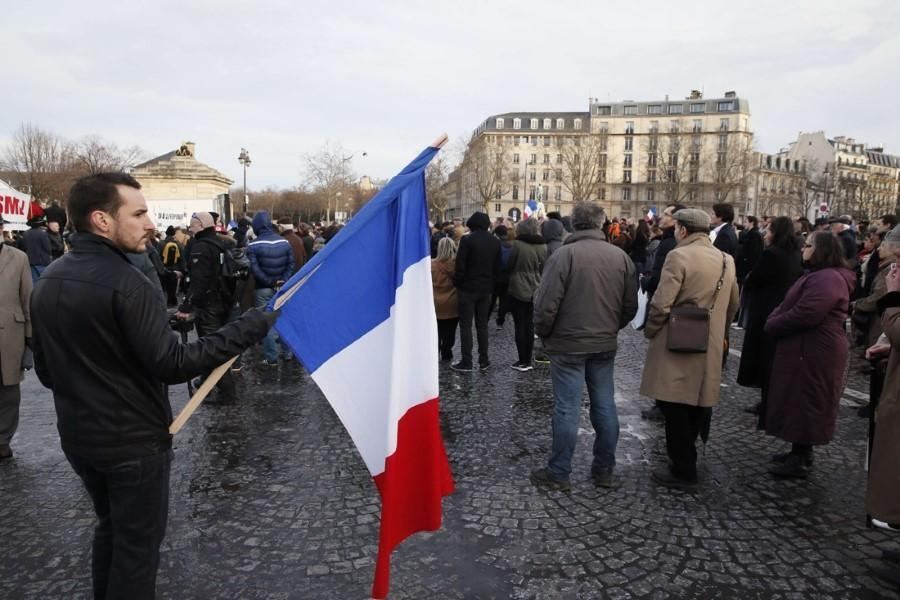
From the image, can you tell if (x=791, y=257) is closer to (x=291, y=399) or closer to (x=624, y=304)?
(x=624, y=304)

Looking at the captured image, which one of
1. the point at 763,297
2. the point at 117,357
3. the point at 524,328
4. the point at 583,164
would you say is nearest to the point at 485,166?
the point at 583,164

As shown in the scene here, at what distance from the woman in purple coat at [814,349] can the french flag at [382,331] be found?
3150mm

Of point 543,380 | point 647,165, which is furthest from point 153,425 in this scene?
point 647,165

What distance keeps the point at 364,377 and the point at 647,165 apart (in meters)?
105

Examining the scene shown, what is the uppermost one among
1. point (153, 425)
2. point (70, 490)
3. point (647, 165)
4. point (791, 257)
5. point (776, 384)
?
point (647, 165)

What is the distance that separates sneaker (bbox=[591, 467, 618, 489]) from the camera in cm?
439

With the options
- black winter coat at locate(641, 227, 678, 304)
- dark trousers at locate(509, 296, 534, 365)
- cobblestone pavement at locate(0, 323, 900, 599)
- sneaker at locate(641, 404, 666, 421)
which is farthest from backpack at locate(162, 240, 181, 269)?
sneaker at locate(641, 404, 666, 421)

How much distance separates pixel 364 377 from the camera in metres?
2.64

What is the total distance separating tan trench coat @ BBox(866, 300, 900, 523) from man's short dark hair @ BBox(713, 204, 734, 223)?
3.96 metres

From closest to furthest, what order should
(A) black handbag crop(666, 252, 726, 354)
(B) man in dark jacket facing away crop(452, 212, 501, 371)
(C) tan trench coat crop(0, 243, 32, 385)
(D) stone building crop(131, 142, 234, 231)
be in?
(A) black handbag crop(666, 252, 726, 354), (C) tan trench coat crop(0, 243, 32, 385), (B) man in dark jacket facing away crop(452, 212, 501, 371), (D) stone building crop(131, 142, 234, 231)

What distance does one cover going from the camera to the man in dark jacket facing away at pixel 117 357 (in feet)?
6.94

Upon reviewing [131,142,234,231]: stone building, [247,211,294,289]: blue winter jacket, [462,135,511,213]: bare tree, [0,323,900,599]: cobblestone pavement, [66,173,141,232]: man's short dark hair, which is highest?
[462,135,511,213]: bare tree

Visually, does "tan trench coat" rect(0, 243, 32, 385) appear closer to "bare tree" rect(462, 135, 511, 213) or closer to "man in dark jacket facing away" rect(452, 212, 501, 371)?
"man in dark jacket facing away" rect(452, 212, 501, 371)

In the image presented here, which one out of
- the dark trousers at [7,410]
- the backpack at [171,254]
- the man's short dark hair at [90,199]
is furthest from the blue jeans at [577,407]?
the backpack at [171,254]
